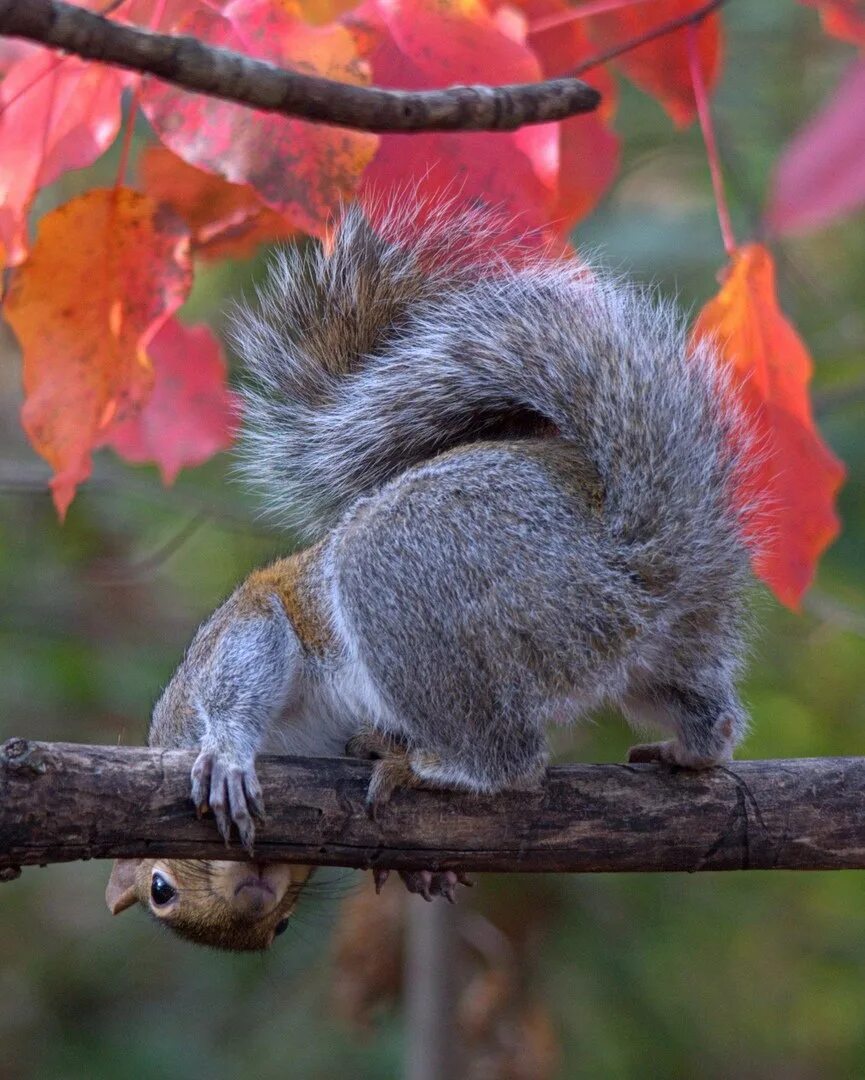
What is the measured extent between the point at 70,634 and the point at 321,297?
178 cm

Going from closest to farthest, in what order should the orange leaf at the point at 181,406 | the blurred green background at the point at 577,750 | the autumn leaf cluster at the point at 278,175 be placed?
the autumn leaf cluster at the point at 278,175 < the orange leaf at the point at 181,406 < the blurred green background at the point at 577,750

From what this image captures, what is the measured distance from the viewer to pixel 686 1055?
3.83 meters

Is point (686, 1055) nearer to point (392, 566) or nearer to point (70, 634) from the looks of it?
point (70, 634)

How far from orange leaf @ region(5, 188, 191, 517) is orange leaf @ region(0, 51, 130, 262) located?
0.20ft

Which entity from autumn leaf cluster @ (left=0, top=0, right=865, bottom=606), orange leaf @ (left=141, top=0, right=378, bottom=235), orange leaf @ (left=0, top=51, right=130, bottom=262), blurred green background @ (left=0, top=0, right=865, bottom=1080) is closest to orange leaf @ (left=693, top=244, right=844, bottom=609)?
autumn leaf cluster @ (left=0, top=0, right=865, bottom=606)

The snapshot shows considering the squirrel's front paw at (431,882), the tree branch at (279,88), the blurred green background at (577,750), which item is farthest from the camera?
the blurred green background at (577,750)

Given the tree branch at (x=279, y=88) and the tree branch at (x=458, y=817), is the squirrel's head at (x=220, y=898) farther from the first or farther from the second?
the tree branch at (x=279, y=88)

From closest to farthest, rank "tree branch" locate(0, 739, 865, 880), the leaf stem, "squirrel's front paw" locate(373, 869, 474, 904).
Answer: "tree branch" locate(0, 739, 865, 880) → the leaf stem → "squirrel's front paw" locate(373, 869, 474, 904)

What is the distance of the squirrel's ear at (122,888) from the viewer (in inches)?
83.6

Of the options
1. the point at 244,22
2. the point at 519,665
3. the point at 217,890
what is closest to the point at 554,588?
the point at 519,665

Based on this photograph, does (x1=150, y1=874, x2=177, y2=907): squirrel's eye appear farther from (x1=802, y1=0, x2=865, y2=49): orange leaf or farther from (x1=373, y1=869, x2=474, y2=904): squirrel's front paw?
(x1=802, y1=0, x2=865, y2=49): orange leaf

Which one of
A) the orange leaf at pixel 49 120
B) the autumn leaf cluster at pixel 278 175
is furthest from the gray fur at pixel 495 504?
the orange leaf at pixel 49 120

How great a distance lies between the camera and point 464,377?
207cm

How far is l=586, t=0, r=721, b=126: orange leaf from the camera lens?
2201 mm
